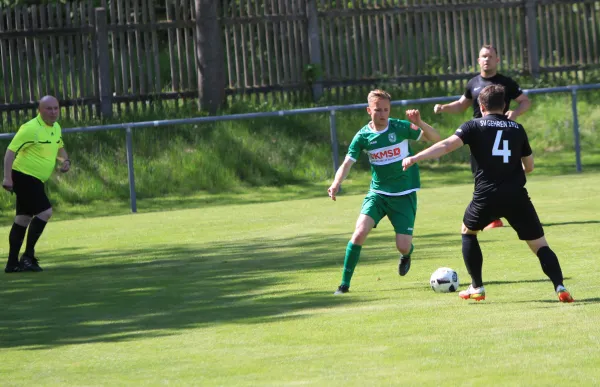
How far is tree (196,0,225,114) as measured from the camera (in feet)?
75.4

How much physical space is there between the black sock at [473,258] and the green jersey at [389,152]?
1492mm

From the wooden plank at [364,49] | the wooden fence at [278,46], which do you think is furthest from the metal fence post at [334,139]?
the wooden plank at [364,49]

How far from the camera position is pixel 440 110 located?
529 inches

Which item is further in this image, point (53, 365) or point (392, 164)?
point (392, 164)

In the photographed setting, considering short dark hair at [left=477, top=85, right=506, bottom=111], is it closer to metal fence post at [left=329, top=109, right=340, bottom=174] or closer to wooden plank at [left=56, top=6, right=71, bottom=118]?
metal fence post at [left=329, top=109, right=340, bottom=174]

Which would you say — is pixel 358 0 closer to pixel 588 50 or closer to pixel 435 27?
pixel 435 27

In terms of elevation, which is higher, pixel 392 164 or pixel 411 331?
pixel 392 164

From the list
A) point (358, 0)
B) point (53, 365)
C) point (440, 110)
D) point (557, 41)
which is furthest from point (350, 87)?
point (53, 365)

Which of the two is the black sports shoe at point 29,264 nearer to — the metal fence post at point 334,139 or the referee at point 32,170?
the referee at point 32,170

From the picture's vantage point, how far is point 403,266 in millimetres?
11375

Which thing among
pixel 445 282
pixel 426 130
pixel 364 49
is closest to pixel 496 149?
pixel 445 282

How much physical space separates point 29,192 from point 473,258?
6225mm

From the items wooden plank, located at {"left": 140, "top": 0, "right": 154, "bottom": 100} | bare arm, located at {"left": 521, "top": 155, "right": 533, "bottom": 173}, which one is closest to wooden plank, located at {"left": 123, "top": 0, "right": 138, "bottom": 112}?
wooden plank, located at {"left": 140, "top": 0, "right": 154, "bottom": 100}

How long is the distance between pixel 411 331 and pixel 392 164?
9.59ft
